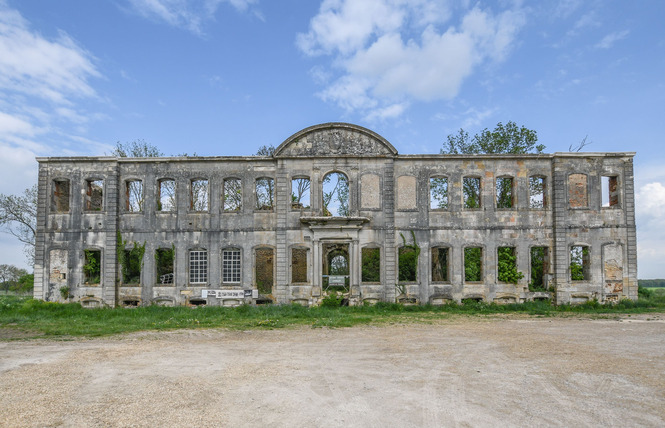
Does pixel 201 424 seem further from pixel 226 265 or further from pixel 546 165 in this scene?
pixel 546 165

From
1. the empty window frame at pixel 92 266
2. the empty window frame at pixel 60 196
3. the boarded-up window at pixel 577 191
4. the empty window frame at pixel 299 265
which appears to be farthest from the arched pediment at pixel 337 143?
the empty window frame at pixel 60 196

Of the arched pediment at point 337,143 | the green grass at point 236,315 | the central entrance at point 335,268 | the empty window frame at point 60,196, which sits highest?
the arched pediment at point 337,143

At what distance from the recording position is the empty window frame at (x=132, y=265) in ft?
71.8

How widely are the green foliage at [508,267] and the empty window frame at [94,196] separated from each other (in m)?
19.7

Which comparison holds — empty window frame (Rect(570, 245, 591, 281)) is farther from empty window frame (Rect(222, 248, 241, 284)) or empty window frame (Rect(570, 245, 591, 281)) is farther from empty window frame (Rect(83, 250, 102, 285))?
empty window frame (Rect(83, 250, 102, 285))

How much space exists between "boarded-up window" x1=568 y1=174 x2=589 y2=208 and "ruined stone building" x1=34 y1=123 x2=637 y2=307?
5cm

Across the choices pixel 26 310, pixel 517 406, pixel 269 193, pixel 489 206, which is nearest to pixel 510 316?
pixel 489 206

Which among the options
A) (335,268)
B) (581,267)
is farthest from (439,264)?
(581,267)

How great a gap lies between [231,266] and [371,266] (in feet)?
27.1

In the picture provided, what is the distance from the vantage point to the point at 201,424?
6109 millimetres

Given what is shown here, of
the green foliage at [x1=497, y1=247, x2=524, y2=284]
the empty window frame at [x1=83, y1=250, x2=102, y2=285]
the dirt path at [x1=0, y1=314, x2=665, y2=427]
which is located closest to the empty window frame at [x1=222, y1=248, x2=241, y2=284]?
the empty window frame at [x1=83, y1=250, x2=102, y2=285]

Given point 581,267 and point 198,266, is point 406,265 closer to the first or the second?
point 581,267

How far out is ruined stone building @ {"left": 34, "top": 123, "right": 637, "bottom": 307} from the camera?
70.5ft

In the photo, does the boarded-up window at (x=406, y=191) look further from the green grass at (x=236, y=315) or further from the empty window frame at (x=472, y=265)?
the empty window frame at (x=472, y=265)
